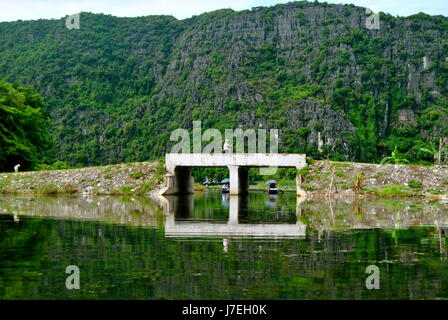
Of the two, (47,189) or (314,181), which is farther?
(47,189)

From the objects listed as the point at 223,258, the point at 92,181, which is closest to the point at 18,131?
the point at 92,181

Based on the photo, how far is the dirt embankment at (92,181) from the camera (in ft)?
170

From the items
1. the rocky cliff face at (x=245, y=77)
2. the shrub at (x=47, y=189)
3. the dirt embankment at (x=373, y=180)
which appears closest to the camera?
the dirt embankment at (x=373, y=180)

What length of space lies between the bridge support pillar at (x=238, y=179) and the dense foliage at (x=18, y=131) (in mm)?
18348

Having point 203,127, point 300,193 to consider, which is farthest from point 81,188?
point 203,127

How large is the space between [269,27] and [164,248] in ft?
534

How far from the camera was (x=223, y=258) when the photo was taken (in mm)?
15188

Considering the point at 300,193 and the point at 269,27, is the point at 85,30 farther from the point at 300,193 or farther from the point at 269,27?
the point at 300,193

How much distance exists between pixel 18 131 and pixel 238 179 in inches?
823

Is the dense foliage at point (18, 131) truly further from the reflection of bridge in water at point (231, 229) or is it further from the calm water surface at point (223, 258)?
the reflection of bridge in water at point (231, 229)

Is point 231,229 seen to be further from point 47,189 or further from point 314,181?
point 47,189

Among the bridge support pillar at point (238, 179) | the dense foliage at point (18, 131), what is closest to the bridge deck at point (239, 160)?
the bridge support pillar at point (238, 179)

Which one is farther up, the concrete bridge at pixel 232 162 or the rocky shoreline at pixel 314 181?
the concrete bridge at pixel 232 162
